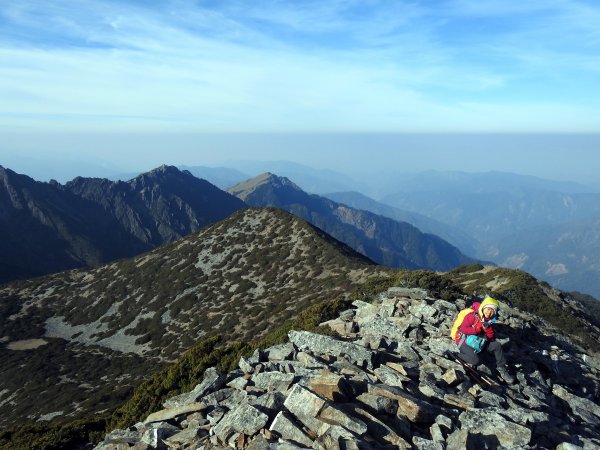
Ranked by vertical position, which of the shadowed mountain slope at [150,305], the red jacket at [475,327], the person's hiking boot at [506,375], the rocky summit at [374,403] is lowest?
the shadowed mountain slope at [150,305]

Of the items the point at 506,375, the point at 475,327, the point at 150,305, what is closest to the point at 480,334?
the point at 475,327

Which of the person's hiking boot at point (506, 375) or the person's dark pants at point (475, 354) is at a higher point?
the person's dark pants at point (475, 354)

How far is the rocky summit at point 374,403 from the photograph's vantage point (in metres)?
10.3

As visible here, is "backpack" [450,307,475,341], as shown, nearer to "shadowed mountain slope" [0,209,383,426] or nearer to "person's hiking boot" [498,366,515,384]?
"person's hiking boot" [498,366,515,384]

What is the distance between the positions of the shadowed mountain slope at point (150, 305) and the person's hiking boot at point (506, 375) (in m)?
29.3

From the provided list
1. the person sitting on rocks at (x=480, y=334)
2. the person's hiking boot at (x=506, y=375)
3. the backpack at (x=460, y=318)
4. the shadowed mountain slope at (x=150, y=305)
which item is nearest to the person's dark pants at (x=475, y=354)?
the person sitting on rocks at (x=480, y=334)

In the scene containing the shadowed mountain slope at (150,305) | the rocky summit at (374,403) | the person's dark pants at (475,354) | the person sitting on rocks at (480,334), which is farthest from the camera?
the shadowed mountain slope at (150,305)

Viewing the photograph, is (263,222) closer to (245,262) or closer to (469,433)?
(245,262)

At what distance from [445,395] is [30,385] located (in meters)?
49.9

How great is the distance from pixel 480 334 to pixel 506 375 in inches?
67.9

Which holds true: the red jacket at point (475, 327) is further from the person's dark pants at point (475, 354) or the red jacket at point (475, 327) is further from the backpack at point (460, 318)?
the person's dark pants at point (475, 354)

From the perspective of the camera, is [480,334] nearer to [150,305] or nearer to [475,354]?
[475,354]

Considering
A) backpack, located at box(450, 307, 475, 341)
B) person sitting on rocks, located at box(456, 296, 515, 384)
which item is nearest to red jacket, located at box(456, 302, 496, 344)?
person sitting on rocks, located at box(456, 296, 515, 384)

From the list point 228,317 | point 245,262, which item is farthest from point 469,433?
point 245,262
